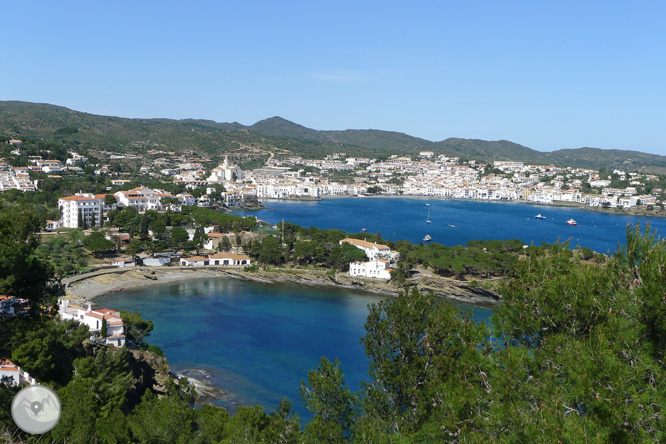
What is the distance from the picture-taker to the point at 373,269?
17.1 m

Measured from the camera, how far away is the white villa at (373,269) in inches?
671

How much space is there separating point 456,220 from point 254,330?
24384 millimetres

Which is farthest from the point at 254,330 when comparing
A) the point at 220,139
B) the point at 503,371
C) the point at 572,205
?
the point at 220,139

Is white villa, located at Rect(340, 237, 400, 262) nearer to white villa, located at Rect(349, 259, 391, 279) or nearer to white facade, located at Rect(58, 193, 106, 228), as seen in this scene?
white villa, located at Rect(349, 259, 391, 279)

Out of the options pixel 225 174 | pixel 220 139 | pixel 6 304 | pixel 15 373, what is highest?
pixel 220 139

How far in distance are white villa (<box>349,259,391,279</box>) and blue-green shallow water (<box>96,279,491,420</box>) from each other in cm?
135

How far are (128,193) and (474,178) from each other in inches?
1784

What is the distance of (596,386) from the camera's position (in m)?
2.41

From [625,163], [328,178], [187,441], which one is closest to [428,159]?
[328,178]

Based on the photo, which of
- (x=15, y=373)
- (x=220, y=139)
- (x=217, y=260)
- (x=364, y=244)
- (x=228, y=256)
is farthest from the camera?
(x=220, y=139)

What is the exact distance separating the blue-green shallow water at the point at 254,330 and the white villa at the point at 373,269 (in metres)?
1.35

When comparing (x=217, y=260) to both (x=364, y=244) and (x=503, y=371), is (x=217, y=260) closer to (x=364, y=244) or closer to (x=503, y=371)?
(x=364, y=244)

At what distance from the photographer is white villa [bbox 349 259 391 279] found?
17047 millimetres

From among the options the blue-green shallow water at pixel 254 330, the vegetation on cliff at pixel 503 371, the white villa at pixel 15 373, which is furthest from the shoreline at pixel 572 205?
the vegetation on cliff at pixel 503 371
